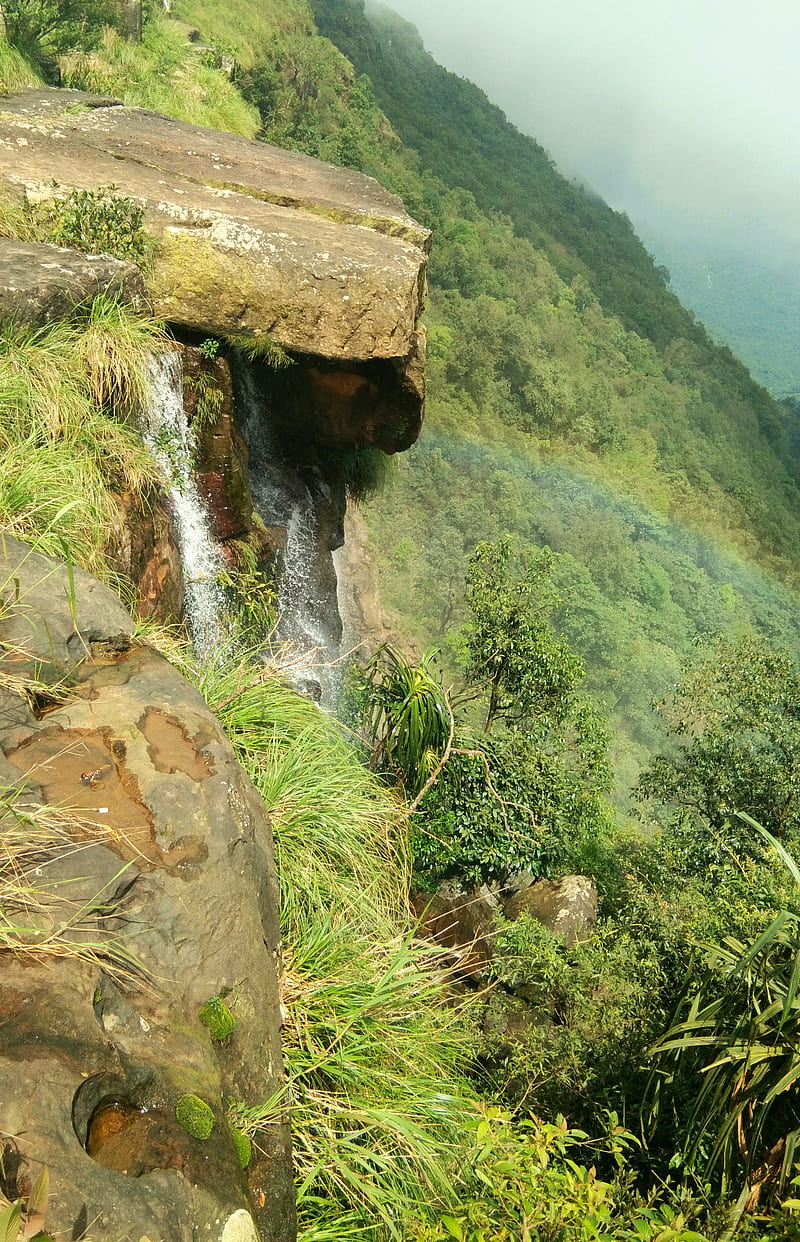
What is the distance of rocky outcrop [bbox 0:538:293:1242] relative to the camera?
5.57 ft

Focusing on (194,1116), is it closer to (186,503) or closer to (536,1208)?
(536,1208)

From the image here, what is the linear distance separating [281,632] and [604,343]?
51.2 metres

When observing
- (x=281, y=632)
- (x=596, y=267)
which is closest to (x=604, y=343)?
(x=596, y=267)

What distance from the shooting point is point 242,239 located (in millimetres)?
6539

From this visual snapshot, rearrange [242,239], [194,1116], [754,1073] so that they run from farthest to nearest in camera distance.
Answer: [242,239] → [754,1073] → [194,1116]

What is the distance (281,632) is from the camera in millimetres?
8672

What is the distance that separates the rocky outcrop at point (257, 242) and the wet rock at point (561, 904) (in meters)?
4.79

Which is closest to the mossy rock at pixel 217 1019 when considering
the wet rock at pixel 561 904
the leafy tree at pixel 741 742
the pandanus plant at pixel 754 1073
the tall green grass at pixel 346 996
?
the tall green grass at pixel 346 996

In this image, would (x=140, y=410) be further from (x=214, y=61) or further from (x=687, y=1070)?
(x=214, y=61)

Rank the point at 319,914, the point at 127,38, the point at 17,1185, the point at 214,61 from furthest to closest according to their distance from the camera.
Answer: the point at 214,61
the point at 127,38
the point at 319,914
the point at 17,1185

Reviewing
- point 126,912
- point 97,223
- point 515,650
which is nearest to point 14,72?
point 97,223

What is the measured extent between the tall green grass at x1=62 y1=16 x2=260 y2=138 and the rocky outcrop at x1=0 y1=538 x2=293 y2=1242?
10.6m

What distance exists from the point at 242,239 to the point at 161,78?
332 inches

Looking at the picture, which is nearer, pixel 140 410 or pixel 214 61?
pixel 140 410
